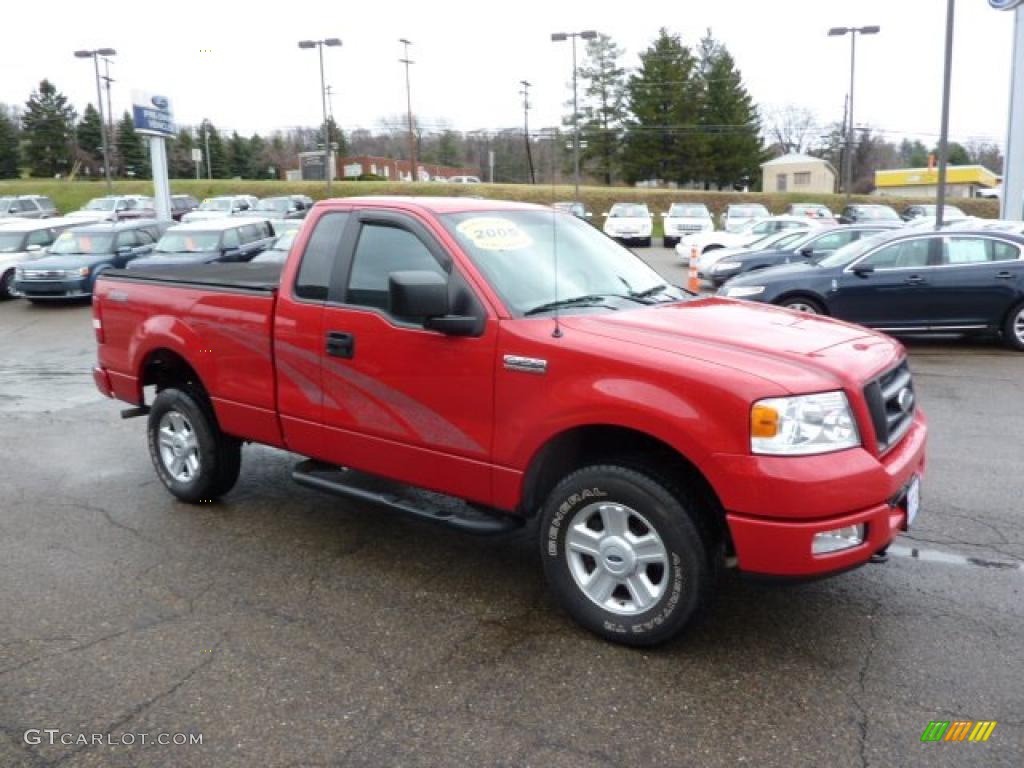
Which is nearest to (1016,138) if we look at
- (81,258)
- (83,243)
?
(83,243)

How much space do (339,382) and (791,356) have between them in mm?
2270

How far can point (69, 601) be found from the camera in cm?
420

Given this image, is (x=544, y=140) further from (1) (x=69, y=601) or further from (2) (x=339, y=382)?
(1) (x=69, y=601)

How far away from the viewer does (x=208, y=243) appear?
18516mm

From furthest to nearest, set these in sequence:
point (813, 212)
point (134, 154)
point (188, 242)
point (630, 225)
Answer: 1. point (134, 154)
2. point (813, 212)
3. point (630, 225)
4. point (188, 242)

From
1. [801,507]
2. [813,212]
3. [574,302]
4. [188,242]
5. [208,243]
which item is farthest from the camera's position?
[813,212]

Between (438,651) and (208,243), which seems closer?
(438,651)

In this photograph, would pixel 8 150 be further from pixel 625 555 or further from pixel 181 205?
pixel 625 555

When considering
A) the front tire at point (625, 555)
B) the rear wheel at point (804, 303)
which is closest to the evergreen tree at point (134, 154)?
the rear wheel at point (804, 303)

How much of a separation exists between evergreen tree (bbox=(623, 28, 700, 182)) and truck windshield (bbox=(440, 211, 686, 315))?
6000cm

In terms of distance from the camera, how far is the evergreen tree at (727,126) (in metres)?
63.4

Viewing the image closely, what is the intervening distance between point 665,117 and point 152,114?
4344cm

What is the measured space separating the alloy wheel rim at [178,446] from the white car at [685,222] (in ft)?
88.0

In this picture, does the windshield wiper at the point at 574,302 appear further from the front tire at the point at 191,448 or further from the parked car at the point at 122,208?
the parked car at the point at 122,208
